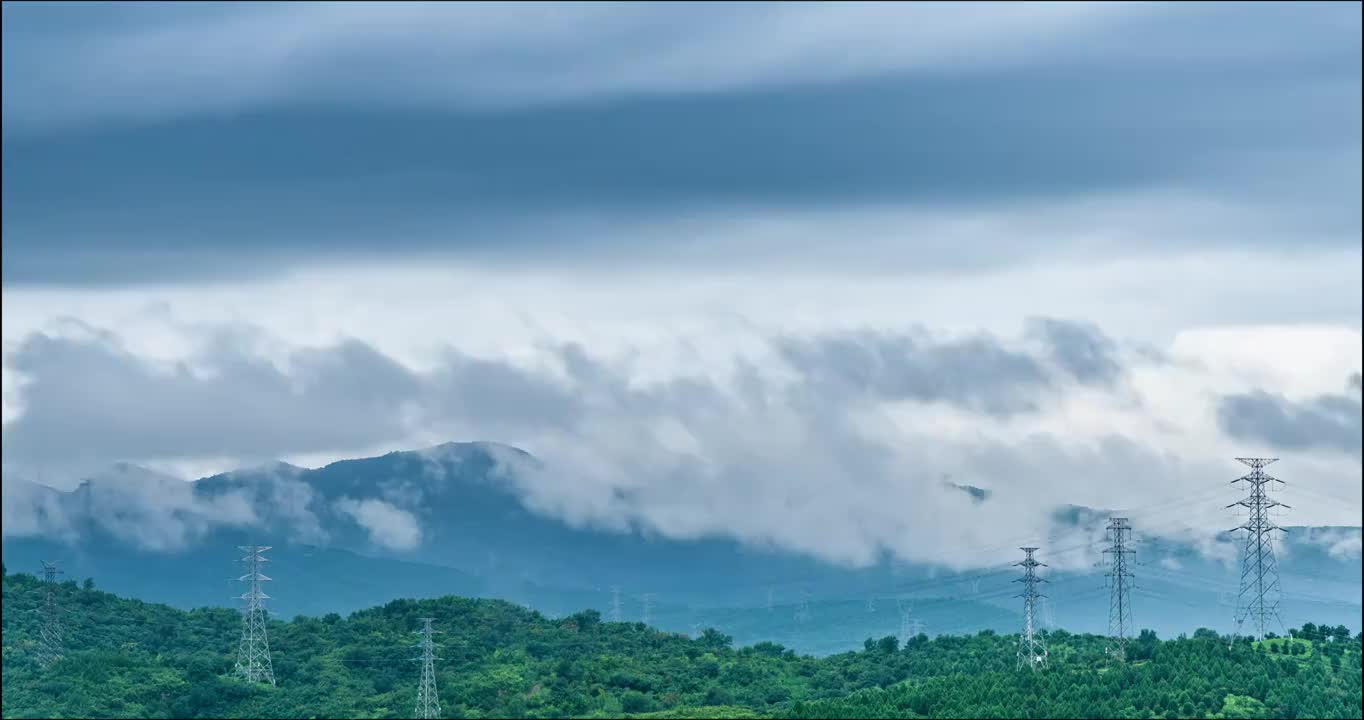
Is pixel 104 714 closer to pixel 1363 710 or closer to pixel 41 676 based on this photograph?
pixel 41 676

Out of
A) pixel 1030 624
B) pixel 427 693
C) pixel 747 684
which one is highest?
pixel 1030 624

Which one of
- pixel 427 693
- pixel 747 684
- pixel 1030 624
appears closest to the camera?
pixel 427 693

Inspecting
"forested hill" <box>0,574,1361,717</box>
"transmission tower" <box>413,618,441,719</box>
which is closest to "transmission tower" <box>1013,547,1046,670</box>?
"forested hill" <box>0,574,1361,717</box>

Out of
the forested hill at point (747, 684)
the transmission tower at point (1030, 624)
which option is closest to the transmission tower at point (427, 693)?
the forested hill at point (747, 684)

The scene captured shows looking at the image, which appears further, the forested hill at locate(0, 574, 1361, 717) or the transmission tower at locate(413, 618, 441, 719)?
the transmission tower at locate(413, 618, 441, 719)

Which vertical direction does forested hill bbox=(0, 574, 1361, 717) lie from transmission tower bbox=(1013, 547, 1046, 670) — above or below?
below

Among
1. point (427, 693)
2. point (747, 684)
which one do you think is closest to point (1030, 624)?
point (747, 684)

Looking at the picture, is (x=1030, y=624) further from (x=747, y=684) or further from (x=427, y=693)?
(x=427, y=693)

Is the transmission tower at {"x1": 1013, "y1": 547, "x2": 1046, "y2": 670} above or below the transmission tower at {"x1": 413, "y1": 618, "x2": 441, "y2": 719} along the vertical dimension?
above

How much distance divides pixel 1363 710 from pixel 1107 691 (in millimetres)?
16155

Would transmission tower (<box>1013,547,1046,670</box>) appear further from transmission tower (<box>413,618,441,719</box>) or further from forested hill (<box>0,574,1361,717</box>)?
transmission tower (<box>413,618,441,719</box>)

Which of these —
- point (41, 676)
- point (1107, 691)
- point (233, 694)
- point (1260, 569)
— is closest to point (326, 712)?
point (233, 694)

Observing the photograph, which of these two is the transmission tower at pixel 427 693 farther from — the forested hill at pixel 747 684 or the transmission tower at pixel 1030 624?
the transmission tower at pixel 1030 624

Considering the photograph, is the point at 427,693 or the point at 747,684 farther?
the point at 747,684
